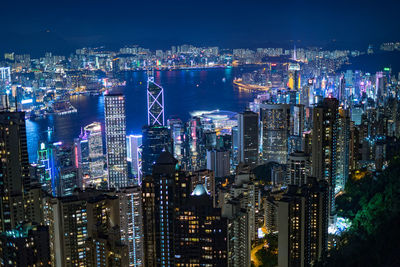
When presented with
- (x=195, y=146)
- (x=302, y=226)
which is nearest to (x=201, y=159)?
(x=195, y=146)

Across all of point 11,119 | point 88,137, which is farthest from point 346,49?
point 11,119

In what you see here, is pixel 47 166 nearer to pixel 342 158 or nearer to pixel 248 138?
pixel 248 138

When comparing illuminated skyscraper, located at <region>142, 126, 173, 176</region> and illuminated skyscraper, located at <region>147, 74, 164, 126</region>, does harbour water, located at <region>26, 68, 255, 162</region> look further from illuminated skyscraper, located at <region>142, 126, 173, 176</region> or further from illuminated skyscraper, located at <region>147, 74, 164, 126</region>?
illuminated skyscraper, located at <region>142, 126, 173, 176</region>

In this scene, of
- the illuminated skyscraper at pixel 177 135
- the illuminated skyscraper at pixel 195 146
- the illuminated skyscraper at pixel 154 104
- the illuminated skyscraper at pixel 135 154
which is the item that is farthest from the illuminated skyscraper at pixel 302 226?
the illuminated skyscraper at pixel 154 104

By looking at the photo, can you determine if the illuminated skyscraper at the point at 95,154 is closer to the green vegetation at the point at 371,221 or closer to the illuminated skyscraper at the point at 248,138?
the illuminated skyscraper at the point at 248,138

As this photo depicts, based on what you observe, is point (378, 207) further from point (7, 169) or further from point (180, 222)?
point (7, 169)

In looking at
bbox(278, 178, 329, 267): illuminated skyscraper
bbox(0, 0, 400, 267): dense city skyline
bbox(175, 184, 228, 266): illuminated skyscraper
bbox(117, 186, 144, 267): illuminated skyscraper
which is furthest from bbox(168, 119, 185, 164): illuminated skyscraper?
bbox(175, 184, 228, 266): illuminated skyscraper
